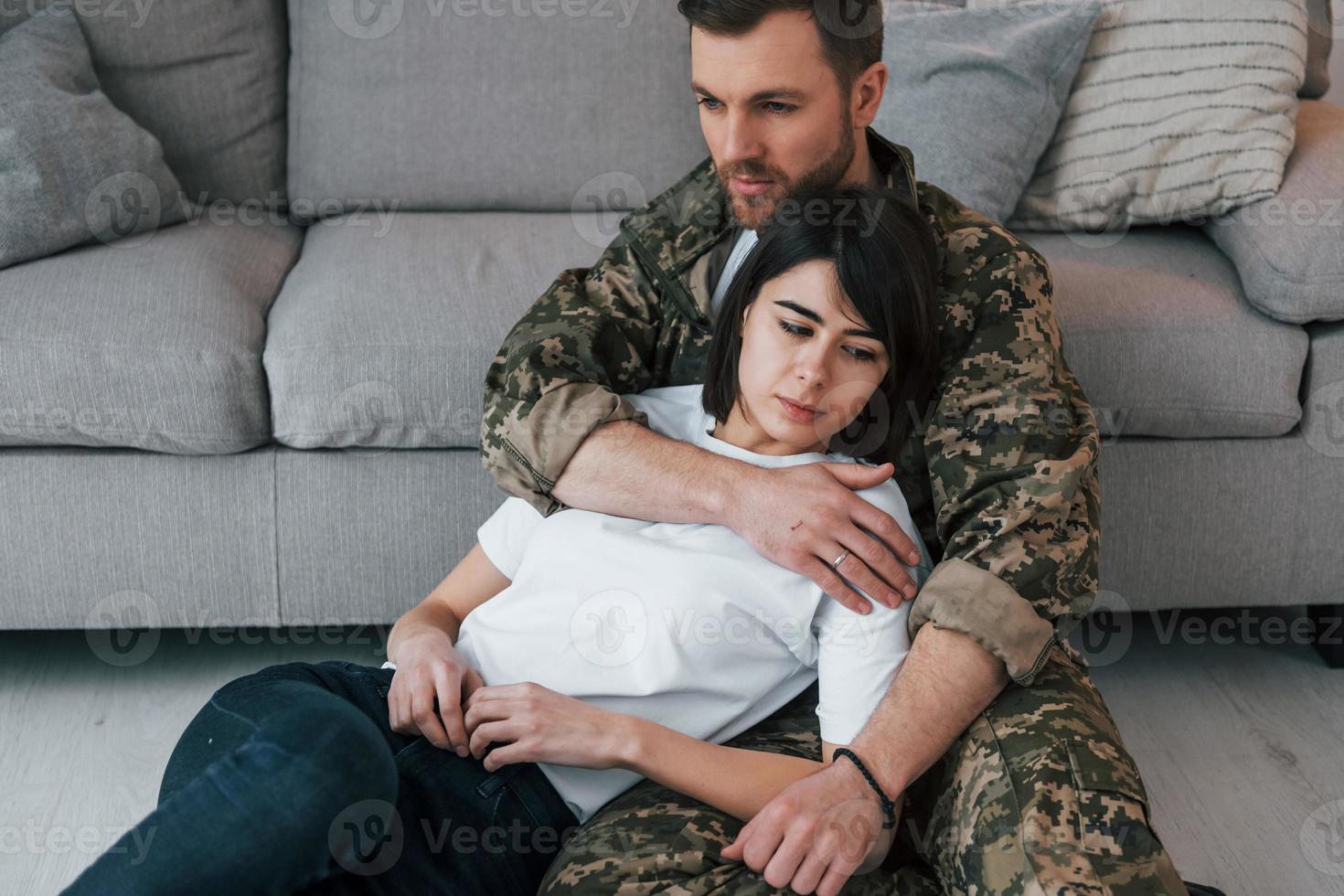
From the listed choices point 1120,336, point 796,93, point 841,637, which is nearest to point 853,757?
point 841,637

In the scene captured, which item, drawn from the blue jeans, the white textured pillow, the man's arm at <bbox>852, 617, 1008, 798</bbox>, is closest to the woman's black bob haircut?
the man's arm at <bbox>852, 617, 1008, 798</bbox>

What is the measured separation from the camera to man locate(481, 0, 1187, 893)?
1.02m

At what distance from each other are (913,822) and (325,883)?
54 centimetres

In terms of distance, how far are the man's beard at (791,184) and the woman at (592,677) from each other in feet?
0.23

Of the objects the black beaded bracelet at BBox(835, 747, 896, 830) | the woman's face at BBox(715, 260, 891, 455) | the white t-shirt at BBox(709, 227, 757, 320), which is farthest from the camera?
the white t-shirt at BBox(709, 227, 757, 320)

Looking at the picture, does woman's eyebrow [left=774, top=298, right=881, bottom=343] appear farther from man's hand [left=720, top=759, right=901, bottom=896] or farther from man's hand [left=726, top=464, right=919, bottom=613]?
man's hand [left=720, top=759, right=901, bottom=896]

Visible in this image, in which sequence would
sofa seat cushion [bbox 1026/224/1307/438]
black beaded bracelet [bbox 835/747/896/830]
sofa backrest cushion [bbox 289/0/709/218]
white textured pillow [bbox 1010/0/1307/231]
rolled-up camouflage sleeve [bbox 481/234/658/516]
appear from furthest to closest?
sofa backrest cushion [bbox 289/0/709/218], white textured pillow [bbox 1010/0/1307/231], sofa seat cushion [bbox 1026/224/1307/438], rolled-up camouflage sleeve [bbox 481/234/658/516], black beaded bracelet [bbox 835/747/896/830]

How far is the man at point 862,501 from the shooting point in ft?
3.34

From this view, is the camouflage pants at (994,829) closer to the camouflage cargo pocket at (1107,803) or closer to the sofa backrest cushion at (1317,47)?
the camouflage cargo pocket at (1107,803)

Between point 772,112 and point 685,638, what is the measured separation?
61 cm

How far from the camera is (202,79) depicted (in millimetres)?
2141

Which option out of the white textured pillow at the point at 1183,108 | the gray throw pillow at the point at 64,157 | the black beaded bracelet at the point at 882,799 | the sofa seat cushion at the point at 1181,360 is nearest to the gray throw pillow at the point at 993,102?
the white textured pillow at the point at 1183,108

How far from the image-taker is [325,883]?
39.7 inches

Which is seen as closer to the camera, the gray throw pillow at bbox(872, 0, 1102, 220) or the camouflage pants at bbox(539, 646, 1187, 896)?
the camouflage pants at bbox(539, 646, 1187, 896)
